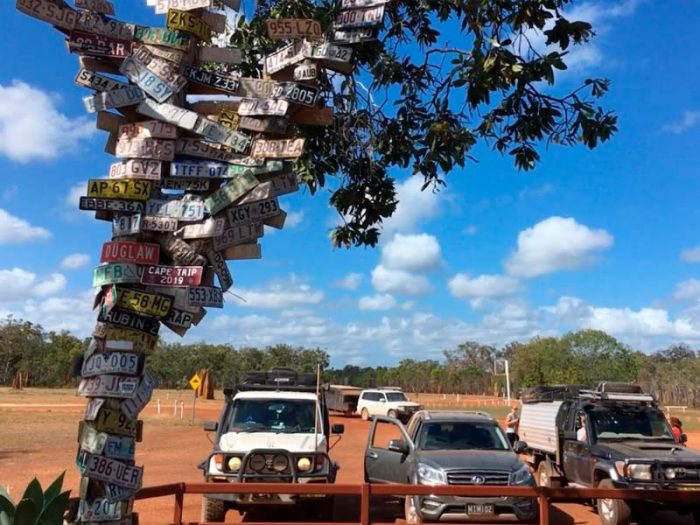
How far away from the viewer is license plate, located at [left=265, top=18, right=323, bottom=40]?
Result: 380 centimetres

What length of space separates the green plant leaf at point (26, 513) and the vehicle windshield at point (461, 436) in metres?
8.00

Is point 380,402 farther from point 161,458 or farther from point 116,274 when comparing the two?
point 116,274

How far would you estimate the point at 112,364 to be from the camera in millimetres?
3197

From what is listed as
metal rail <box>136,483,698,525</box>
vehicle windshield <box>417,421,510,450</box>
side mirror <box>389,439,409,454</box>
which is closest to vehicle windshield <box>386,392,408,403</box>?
vehicle windshield <box>417,421,510,450</box>


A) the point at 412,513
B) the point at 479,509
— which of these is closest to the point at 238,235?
the point at 479,509

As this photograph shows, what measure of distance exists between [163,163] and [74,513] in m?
1.85

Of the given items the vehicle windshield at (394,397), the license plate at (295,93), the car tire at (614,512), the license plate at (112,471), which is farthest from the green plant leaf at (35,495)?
the vehicle windshield at (394,397)

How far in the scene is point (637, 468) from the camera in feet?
34.9

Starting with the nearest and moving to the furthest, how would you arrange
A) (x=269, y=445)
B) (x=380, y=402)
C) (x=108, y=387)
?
(x=108, y=387) → (x=269, y=445) → (x=380, y=402)

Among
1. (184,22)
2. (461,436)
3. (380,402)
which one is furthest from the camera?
(380,402)

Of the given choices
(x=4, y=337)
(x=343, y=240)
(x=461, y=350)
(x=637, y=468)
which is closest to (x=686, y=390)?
(x=461, y=350)

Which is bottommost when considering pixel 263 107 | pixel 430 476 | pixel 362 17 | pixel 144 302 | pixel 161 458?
pixel 161 458

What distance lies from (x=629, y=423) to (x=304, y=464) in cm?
608

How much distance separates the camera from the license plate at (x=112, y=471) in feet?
10.3
